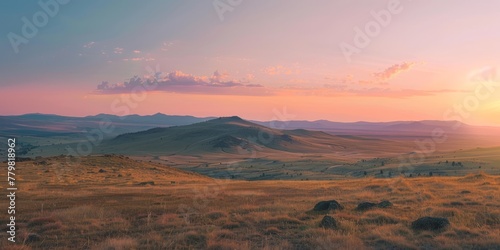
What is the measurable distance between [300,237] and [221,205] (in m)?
8.66

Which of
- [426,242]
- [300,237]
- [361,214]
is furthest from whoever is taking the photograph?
[361,214]

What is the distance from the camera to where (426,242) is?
12.2 m

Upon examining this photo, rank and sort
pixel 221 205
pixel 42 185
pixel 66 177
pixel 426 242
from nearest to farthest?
pixel 426 242
pixel 221 205
pixel 42 185
pixel 66 177

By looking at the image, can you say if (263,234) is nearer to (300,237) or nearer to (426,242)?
(300,237)

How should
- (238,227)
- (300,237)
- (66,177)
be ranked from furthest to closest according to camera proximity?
(66,177)
(238,227)
(300,237)

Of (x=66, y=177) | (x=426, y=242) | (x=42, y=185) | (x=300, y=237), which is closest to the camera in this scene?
(x=426, y=242)

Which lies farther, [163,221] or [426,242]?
[163,221]

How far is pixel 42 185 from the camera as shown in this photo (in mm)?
30531

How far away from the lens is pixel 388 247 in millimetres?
11734

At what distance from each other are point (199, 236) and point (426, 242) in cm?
730

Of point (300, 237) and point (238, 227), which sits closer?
point (300, 237)

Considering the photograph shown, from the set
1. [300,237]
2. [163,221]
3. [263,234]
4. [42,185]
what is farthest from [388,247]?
[42,185]

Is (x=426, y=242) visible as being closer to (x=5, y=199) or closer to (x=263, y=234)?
(x=263, y=234)

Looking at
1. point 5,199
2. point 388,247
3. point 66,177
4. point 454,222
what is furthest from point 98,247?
point 66,177
